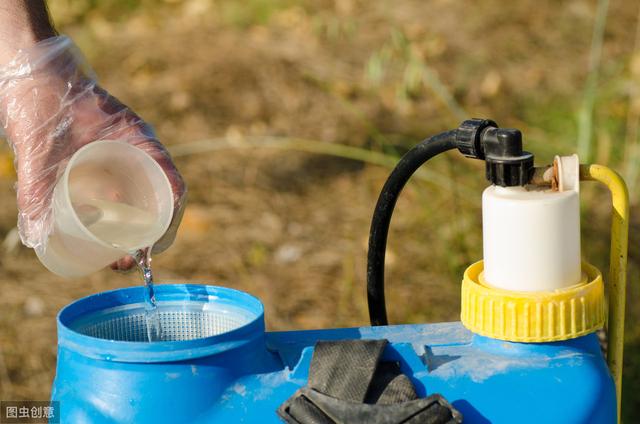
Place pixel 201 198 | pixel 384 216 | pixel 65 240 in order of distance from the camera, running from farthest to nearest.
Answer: pixel 201 198 < pixel 384 216 < pixel 65 240

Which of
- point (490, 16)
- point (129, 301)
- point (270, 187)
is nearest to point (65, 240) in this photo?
point (129, 301)

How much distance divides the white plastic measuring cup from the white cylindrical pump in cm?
46

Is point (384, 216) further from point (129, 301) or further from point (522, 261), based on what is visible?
point (129, 301)

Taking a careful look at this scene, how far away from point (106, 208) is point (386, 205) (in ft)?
1.33

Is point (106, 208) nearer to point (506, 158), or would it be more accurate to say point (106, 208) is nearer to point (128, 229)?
point (128, 229)

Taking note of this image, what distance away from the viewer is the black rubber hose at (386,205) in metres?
1.27

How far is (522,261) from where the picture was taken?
1154 millimetres

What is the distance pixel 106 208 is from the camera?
4.44ft

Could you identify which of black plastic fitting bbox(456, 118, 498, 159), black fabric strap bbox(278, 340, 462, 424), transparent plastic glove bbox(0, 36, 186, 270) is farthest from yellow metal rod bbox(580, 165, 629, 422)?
transparent plastic glove bbox(0, 36, 186, 270)

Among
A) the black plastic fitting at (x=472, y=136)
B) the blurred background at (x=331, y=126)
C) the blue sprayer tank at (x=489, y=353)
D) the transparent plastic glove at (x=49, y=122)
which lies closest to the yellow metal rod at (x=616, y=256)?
the blue sprayer tank at (x=489, y=353)

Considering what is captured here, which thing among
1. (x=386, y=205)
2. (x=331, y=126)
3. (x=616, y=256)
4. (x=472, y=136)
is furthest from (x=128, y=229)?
(x=331, y=126)

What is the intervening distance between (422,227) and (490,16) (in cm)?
167

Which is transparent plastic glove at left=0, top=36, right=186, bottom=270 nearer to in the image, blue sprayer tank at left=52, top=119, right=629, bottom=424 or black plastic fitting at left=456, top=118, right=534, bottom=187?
blue sprayer tank at left=52, top=119, right=629, bottom=424

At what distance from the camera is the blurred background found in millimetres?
2561
